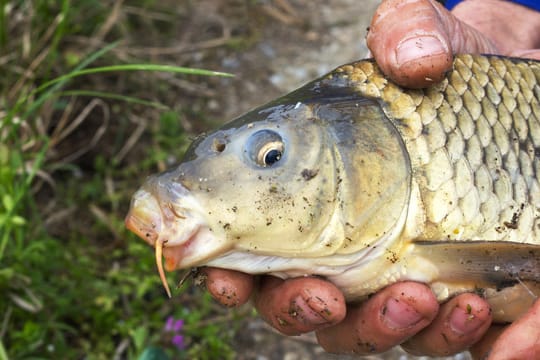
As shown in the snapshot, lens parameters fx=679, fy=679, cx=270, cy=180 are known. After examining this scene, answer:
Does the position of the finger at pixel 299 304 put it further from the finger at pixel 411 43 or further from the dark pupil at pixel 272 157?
the finger at pixel 411 43

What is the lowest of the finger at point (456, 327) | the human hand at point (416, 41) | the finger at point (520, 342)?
the finger at point (456, 327)

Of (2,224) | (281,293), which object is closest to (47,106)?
(2,224)

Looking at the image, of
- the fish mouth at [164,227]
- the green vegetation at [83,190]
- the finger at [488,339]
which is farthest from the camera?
the green vegetation at [83,190]

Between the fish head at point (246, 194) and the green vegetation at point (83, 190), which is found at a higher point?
the fish head at point (246, 194)

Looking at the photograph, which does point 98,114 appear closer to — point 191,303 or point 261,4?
point 191,303

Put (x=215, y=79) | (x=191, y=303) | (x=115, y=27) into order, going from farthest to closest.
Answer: (x=215, y=79)
(x=115, y=27)
(x=191, y=303)

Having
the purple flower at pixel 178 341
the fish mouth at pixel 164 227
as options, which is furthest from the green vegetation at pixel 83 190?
the fish mouth at pixel 164 227
